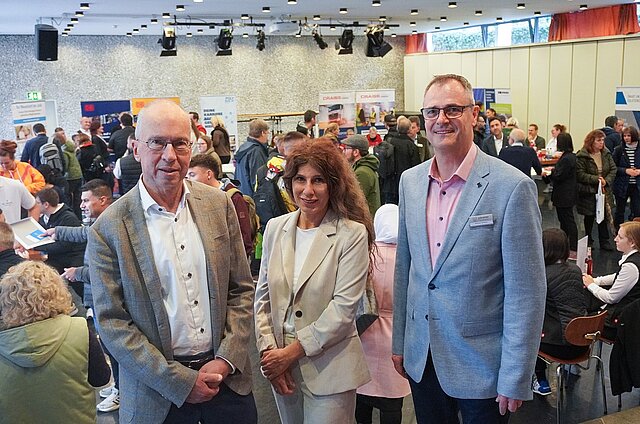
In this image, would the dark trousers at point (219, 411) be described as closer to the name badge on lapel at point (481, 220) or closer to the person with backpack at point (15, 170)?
the name badge on lapel at point (481, 220)

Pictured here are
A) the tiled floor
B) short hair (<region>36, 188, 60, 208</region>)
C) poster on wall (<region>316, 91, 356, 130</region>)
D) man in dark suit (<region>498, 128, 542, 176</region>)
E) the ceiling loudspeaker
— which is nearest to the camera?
the tiled floor

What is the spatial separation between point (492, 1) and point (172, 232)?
10712 mm

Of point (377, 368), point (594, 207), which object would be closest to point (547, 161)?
point (594, 207)

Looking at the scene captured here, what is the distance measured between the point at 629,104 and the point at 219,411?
1199 centimetres

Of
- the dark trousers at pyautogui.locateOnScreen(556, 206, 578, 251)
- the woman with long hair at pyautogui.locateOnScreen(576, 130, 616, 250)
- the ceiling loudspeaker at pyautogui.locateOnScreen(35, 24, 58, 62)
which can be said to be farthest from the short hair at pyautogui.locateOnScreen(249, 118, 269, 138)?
the ceiling loudspeaker at pyautogui.locateOnScreen(35, 24, 58, 62)

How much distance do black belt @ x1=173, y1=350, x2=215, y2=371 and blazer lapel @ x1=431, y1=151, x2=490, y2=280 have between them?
803 millimetres

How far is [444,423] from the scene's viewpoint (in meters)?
2.34

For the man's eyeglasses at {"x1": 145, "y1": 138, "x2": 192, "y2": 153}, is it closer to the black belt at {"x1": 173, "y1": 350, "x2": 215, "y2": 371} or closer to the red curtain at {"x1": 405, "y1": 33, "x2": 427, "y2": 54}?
Result: the black belt at {"x1": 173, "y1": 350, "x2": 215, "y2": 371}

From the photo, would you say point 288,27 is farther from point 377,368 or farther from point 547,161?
point 377,368

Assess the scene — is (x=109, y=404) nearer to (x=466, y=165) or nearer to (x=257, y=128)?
(x=466, y=165)

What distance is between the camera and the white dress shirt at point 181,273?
81.3 inches

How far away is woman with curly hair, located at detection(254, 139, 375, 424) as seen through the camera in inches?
95.6

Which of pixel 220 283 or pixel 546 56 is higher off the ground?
pixel 546 56

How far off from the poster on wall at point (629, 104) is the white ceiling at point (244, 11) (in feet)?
5.44
